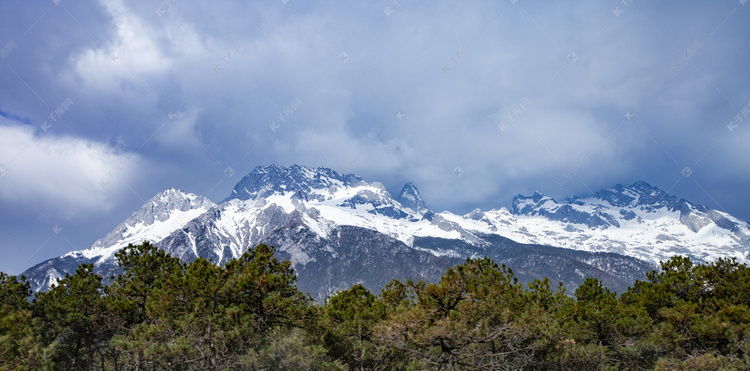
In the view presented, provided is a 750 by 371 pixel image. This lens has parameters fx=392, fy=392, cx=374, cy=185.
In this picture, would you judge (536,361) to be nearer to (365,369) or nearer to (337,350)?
(365,369)

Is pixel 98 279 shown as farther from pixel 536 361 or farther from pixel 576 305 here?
pixel 576 305

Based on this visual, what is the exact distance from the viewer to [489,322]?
19.3m

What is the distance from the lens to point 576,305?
90.3 ft

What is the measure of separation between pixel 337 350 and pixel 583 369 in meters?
17.0

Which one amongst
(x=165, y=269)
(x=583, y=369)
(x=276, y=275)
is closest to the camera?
(x=276, y=275)

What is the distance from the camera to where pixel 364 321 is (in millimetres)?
25125

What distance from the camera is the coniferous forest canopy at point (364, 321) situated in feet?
63.6

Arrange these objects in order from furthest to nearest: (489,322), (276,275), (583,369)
Result: (583,369) < (276,275) < (489,322)

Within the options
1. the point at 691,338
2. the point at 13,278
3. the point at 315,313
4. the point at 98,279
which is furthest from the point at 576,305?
the point at 13,278

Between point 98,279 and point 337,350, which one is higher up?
point 98,279

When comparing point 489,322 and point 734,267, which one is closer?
point 489,322

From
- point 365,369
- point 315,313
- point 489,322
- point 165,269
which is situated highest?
point 165,269

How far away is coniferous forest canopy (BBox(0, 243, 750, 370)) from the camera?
19375 millimetres

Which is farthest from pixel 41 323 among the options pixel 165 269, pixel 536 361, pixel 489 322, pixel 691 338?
pixel 691 338
